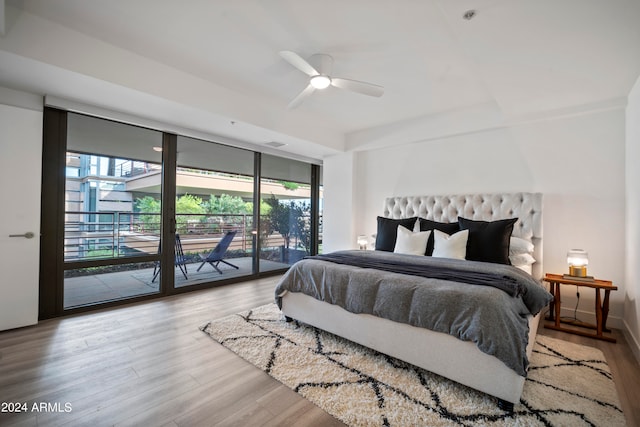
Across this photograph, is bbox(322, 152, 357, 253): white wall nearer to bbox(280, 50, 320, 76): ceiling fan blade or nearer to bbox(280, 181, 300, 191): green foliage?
bbox(280, 181, 300, 191): green foliage

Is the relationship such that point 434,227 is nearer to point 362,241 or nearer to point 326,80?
point 362,241

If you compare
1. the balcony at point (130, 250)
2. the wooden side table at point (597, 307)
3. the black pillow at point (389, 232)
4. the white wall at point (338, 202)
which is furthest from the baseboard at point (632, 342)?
the balcony at point (130, 250)

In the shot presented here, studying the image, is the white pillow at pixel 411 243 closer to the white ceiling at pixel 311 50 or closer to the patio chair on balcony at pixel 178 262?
the white ceiling at pixel 311 50

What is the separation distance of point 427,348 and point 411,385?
27 cm

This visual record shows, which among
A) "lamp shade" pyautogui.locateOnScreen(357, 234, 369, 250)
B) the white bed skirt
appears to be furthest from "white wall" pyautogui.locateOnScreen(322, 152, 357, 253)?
the white bed skirt

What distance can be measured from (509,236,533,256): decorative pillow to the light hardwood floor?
844mm

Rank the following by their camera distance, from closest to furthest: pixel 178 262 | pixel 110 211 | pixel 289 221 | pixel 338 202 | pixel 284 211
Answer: pixel 110 211
pixel 178 262
pixel 338 202
pixel 284 211
pixel 289 221

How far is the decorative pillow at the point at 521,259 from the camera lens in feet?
10.6

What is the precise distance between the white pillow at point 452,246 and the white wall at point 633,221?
1.34 metres

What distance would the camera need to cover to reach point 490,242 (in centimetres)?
315

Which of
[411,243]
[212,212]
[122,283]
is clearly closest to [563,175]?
[411,243]

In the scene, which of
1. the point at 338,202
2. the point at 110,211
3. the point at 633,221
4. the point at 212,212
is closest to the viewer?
the point at 633,221

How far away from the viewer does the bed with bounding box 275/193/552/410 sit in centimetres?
176

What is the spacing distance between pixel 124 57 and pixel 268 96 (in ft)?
5.11
